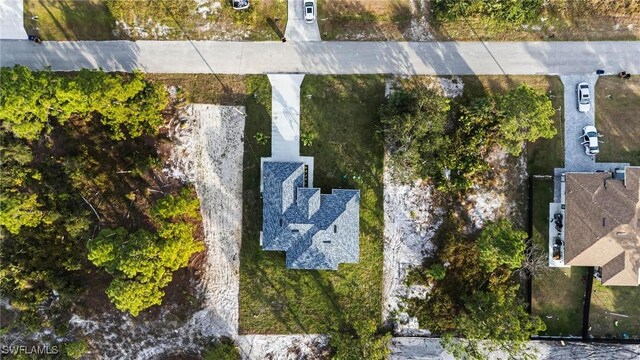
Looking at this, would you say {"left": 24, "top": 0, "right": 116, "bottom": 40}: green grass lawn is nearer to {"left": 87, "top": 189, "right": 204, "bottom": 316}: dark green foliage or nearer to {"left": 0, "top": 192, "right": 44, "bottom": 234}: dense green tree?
{"left": 0, "top": 192, "right": 44, "bottom": 234}: dense green tree

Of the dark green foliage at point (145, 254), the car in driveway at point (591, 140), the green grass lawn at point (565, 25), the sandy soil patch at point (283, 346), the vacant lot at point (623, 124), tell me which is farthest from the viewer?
the sandy soil patch at point (283, 346)

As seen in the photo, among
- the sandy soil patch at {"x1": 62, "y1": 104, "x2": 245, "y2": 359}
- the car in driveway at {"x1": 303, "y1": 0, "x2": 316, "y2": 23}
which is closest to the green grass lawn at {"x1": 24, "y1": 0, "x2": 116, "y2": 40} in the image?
the sandy soil patch at {"x1": 62, "y1": 104, "x2": 245, "y2": 359}

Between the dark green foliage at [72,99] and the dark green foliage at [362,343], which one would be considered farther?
the dark green foliage at [362,343]

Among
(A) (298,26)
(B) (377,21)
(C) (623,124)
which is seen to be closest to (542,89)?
(C) (623,124)

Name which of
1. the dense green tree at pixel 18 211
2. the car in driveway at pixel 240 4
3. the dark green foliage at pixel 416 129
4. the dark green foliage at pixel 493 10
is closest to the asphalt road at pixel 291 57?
the dark green foliage at pixel 493 10

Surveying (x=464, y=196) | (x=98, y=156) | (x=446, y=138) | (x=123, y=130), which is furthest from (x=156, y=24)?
(x=464, y=196)

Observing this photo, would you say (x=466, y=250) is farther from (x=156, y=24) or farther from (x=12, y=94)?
(x=12, y=94)

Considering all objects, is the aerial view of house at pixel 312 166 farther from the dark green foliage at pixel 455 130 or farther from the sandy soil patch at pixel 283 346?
the dark green foliage at pixel 455 130
